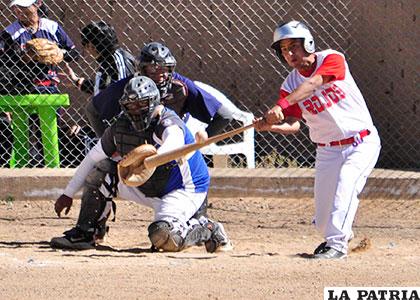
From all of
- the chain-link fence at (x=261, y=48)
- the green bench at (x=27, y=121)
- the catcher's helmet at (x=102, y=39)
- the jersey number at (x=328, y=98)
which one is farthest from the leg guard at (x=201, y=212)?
the chain-link fence at (x=261, y=48)

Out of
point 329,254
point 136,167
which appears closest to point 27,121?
point 136,167

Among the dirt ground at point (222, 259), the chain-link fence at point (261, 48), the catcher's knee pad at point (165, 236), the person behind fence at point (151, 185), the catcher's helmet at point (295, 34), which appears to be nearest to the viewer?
the dirt ground at point (222, 259)

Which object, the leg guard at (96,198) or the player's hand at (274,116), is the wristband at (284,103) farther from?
the leg guard at (96,198)

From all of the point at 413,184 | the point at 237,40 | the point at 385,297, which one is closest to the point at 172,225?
the point at 385,297

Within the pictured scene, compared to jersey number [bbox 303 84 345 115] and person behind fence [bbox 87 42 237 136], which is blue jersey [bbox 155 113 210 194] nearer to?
person behind fence [bbox 87 42 237 136]

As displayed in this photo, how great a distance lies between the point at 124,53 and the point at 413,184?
272cm

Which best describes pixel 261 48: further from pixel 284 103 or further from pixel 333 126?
pixel 284 103

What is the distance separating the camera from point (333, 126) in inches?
285

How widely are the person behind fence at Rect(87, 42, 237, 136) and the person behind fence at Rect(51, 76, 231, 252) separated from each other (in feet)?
1.35

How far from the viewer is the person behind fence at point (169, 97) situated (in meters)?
7.88

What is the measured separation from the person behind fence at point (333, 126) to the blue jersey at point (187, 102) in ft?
3.09

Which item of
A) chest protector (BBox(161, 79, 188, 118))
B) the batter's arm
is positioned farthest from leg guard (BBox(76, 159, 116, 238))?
the batter's arm

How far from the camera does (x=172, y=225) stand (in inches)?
297

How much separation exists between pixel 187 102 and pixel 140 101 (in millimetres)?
946
